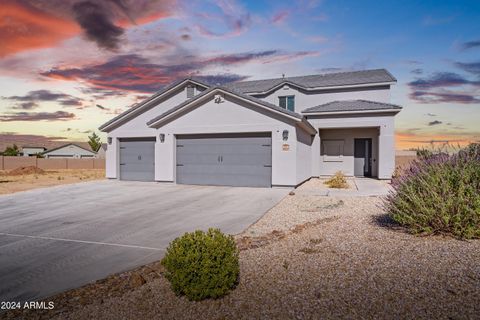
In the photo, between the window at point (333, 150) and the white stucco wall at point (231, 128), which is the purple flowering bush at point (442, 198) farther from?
the window at point (333, 150)

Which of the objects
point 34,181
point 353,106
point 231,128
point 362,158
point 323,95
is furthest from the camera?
point 34,181

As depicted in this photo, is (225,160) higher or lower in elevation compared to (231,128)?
lower

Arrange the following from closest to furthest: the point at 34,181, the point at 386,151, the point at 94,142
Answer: the point at 386,151, the point at 34,181, the point at 94,142

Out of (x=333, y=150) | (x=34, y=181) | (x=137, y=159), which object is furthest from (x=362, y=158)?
(x=34, y=181)

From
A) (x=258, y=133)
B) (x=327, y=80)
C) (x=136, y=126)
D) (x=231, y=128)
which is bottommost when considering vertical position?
(x=258, y=133)

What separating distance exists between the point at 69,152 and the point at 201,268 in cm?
8234

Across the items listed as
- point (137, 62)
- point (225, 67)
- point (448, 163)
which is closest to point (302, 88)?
point (225, 67)

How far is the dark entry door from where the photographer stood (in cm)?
2002

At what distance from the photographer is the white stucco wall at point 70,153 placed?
7425 centimetres

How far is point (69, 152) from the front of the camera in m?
74.9

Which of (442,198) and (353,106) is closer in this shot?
(442,198)

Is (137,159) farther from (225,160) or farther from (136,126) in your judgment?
(225,160)

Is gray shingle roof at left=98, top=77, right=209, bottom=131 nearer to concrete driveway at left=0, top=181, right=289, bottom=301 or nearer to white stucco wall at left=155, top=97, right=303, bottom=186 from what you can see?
white stucco wall at left=155, top=97, right=303, bottom=186

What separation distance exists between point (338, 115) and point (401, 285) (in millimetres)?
15924
